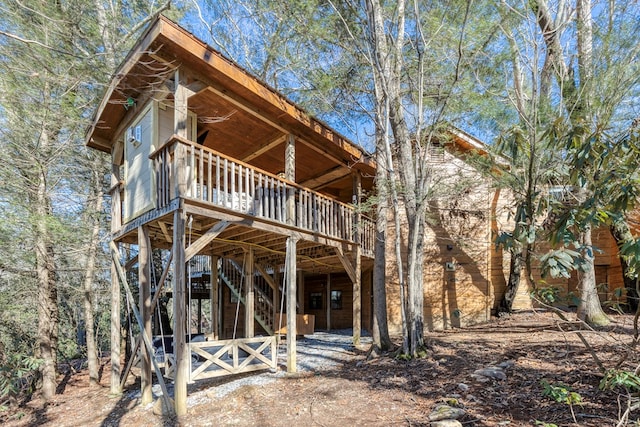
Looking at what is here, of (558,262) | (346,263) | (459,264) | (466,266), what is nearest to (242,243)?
(346,263)

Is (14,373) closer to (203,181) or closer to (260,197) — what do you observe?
(203,181)

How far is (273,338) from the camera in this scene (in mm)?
6789

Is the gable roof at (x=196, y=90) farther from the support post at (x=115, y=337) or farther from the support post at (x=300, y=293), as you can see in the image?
the support post at (x=300, y=293)

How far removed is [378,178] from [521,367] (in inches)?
167

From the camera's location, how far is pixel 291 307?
22.6 feet

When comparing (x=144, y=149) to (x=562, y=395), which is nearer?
(x=562, y=395)

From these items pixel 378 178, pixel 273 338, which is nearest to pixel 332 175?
pixel 378 178

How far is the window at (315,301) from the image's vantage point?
1424 centimetres

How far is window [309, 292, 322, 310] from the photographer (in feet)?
46.7

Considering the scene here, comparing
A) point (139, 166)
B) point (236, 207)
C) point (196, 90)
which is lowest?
point (236, 207)

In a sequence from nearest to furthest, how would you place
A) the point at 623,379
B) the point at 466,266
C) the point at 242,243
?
the point at 623,379 → the point at 242,243 → the point at 466,266

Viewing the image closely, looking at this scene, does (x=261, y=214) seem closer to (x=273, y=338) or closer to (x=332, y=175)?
(x=273, y=338)

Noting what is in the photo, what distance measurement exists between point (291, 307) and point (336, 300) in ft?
22.6

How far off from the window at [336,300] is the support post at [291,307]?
6681 millimetres
